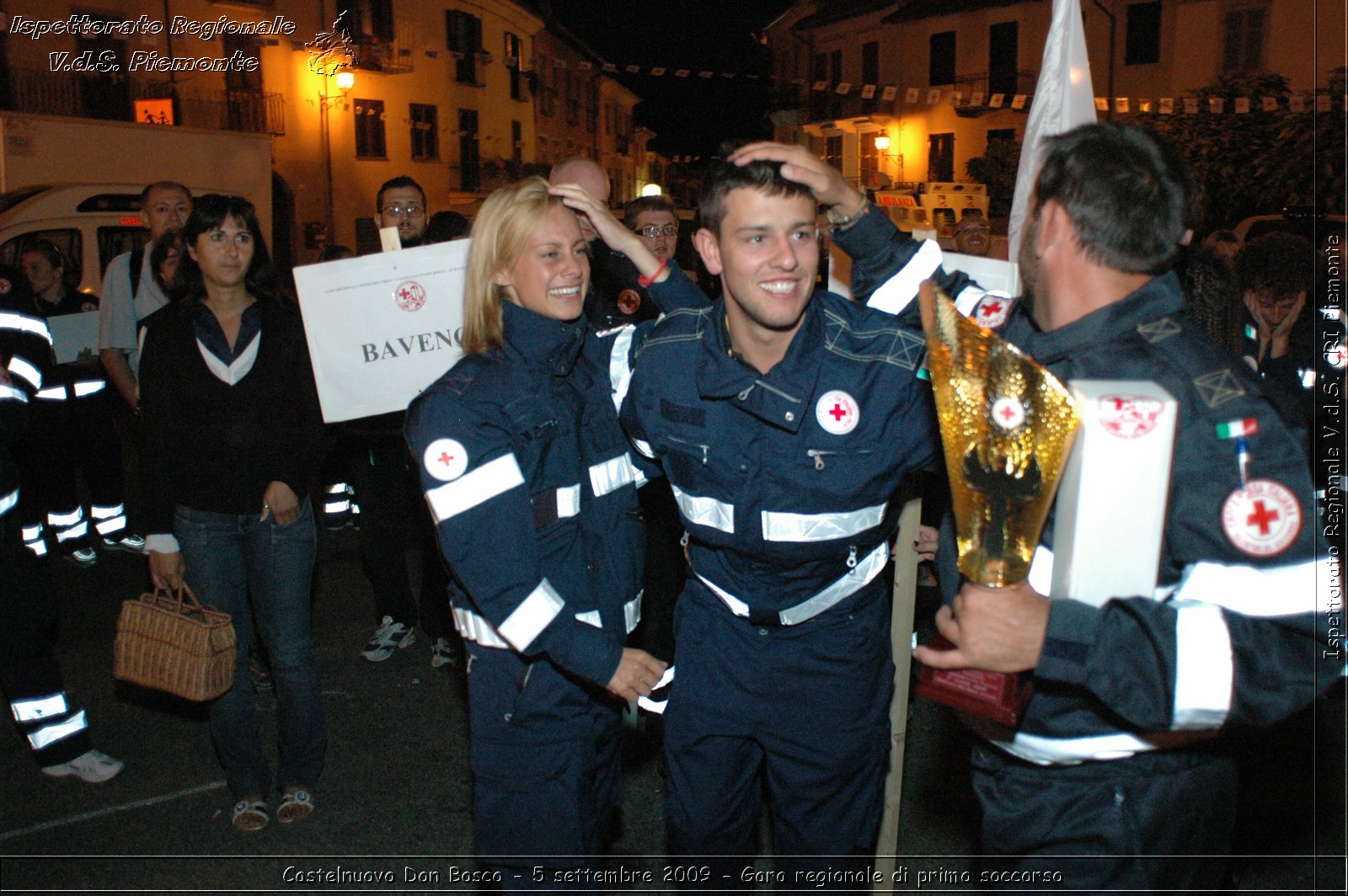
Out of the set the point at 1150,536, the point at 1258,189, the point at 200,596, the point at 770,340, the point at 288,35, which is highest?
the point at 288,35

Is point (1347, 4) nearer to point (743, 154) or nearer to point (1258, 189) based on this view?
point (743, 154)

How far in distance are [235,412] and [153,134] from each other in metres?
12.5

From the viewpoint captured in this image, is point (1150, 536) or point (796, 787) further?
point (796, 787)

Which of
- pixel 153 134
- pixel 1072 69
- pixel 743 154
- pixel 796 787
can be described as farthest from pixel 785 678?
pixel 153 134

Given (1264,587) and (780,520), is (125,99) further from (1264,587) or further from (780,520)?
(1264,587)

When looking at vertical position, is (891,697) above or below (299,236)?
below

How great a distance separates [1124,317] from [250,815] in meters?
3.86

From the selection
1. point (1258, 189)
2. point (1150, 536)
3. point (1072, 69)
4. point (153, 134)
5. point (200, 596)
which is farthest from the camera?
point (1258, 189)

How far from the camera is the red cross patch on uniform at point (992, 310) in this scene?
269 centimetres

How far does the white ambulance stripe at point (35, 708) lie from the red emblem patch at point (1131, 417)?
15.5ft

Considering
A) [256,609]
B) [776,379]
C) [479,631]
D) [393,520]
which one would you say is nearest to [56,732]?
[256,609]

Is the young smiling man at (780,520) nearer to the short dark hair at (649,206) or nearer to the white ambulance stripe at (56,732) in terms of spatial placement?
the short dark hair at (649,206)

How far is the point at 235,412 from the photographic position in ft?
13.2

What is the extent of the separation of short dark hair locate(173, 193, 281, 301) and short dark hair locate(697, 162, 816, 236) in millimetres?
2054
